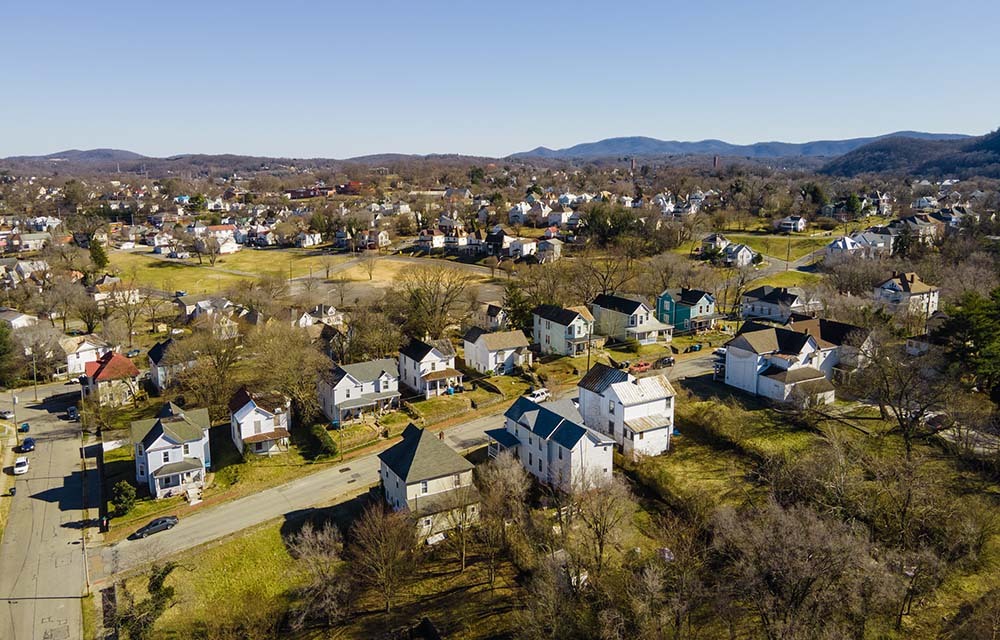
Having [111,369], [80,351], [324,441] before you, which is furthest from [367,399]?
[80,351]

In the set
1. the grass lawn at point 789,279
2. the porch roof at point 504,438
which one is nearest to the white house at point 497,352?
the porch roof at point 504,438

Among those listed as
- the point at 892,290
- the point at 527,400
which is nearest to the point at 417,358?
the point at 527,400

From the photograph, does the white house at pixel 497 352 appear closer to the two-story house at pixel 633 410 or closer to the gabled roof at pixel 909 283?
the two-story house at pixel 633 410

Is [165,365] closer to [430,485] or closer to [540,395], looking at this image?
[540,395]

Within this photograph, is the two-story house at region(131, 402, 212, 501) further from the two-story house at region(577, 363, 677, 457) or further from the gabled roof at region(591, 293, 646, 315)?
the gabled roof at region(591, 293, 646, 315)

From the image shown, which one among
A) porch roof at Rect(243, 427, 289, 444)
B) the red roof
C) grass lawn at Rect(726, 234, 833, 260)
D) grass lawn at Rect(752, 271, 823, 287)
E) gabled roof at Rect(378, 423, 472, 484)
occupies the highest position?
grass lawn at Rect(726, 234, 833, 260)

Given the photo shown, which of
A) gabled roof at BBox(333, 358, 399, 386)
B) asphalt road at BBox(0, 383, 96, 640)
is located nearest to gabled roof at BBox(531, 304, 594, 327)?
gabled roof at BBox(333, 358, 399, 386)

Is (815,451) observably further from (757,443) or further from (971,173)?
(971,173)
